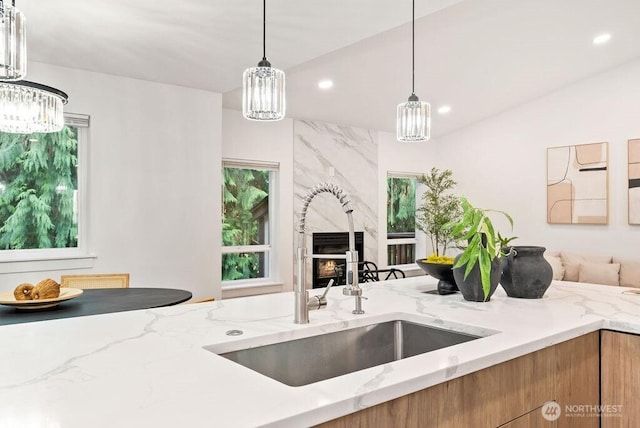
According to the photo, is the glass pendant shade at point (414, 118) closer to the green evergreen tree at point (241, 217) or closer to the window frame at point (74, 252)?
the window frame at point (74, 252)

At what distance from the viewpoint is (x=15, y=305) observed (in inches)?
96.7

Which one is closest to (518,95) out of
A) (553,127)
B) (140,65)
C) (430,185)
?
(553,127)

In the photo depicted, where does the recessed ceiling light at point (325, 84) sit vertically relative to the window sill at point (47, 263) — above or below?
above

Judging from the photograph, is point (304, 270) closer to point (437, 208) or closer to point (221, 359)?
point (221, 359)

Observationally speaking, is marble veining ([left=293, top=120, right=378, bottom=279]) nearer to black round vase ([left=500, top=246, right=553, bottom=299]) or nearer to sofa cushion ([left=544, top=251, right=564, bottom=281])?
sofa cushion ([left=544, top=251, right=564, bottom=281])

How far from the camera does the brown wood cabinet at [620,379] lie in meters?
1.52

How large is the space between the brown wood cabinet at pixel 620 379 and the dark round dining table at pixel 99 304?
205 centimetres

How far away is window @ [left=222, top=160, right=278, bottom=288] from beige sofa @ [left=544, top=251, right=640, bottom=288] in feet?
11.5

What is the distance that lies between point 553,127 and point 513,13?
106 inches

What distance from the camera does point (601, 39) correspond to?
5.04 m

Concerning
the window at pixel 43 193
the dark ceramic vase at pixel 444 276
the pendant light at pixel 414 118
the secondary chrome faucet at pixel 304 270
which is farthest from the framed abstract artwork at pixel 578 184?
the window at pixel 43 193

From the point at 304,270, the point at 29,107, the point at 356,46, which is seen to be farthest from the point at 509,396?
the point at 356,46

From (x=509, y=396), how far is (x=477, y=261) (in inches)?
27.7

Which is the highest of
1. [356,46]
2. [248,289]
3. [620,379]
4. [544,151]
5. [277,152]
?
[356,46]
